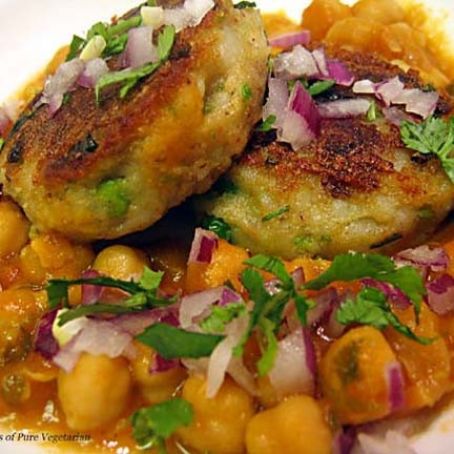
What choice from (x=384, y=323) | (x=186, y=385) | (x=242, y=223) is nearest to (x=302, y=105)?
(x=242, y=223)

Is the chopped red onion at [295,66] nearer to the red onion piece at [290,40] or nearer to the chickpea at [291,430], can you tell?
the red onion piece at [290,40]

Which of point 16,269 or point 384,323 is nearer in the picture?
point 384,323

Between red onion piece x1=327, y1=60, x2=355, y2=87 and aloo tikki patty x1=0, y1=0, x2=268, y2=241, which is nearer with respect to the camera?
aloo tikki patty x1=0, y1=0, x2=268, y2=241

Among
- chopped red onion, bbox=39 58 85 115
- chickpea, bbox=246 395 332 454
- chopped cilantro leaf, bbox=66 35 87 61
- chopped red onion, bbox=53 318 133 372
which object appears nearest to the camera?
chickpea, bbox=246 395 332 454

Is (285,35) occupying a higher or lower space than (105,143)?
lower

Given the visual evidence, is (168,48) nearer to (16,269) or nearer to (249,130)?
(249,130)

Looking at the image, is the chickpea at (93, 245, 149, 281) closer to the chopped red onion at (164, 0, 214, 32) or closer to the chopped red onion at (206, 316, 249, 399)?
the chopped red onion at (206, 316, 249, 399)

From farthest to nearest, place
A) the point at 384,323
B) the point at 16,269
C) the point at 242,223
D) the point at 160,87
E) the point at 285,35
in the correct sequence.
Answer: the point at 285,35 < the point at 16,269 < the point at 242,223 < the point at 160,87 < the point at 384,323

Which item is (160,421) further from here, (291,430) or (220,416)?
(291,430)

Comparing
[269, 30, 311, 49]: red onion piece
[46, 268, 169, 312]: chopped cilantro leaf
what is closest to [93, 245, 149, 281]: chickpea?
[46, 268, 169, 312]: chopped cilantro leaf
